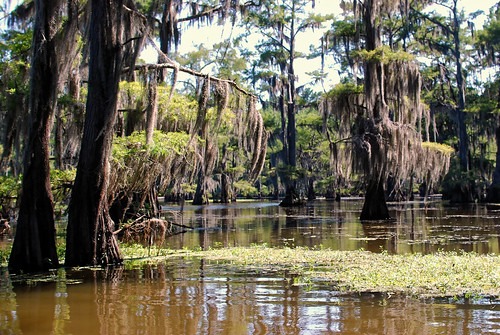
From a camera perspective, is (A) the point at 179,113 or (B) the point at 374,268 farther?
(A) the point at 179,113

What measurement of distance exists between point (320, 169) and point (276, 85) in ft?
53.3

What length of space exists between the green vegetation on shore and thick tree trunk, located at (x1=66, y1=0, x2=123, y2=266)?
1.40m

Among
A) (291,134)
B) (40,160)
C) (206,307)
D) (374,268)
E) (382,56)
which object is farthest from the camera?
(291,134)

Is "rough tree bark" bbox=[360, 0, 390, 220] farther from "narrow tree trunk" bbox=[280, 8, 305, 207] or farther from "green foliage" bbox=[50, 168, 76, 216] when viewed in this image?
"narrow tree trunk" bbox=[280, 8, 305, 207]

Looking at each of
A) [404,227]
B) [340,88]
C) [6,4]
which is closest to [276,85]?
[340,88]

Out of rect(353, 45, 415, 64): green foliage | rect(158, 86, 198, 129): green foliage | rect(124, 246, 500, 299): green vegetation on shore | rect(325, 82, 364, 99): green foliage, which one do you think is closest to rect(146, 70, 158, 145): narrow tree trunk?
rect(124, 246, 500, 299): green vegetation on shore

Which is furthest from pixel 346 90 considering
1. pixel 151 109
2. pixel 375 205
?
pixel 151 109

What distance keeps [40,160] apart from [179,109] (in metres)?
6.90

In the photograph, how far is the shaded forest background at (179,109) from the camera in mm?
9922

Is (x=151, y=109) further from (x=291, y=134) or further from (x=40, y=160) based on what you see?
(x=291, y=134)

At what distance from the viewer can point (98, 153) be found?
10055mm

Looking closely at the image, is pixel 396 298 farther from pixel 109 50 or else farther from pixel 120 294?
pixel 109 50

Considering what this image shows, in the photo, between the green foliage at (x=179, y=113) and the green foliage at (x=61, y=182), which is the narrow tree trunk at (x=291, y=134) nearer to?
the green foliage at (x=179, y=113)

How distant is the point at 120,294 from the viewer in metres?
7.41
